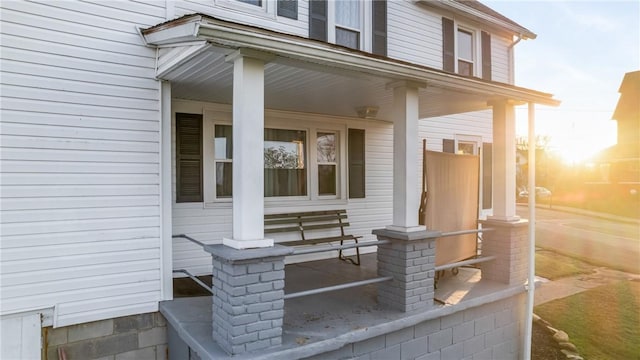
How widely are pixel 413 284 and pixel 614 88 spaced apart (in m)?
34.4

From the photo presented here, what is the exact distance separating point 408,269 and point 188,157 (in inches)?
126

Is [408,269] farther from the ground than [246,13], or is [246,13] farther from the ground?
[246,13]

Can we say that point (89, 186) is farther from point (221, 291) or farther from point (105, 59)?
point (221, 291)

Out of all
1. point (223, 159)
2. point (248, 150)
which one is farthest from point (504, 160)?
point (223, 159)

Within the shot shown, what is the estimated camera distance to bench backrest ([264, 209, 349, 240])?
601 centimetres

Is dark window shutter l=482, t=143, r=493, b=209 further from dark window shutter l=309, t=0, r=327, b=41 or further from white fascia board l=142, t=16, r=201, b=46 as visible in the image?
white fascia board l=142, t=16, r=201, b=46

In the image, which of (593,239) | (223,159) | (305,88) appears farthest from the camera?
(593,239)

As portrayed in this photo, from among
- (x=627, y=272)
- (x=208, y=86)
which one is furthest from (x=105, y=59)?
(x=627, y=272)

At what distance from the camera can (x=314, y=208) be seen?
21.6 ft

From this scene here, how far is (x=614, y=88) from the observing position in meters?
29.8

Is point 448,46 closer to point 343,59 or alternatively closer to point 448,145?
point 448,145

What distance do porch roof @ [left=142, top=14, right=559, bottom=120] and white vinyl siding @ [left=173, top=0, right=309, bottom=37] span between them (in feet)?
2.54

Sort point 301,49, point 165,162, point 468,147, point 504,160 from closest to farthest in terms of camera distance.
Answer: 1. point 301,49
2. point 165,162
3. point 504,160
4. point 468,147

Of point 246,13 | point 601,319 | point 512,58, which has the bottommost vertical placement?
point 601,319
